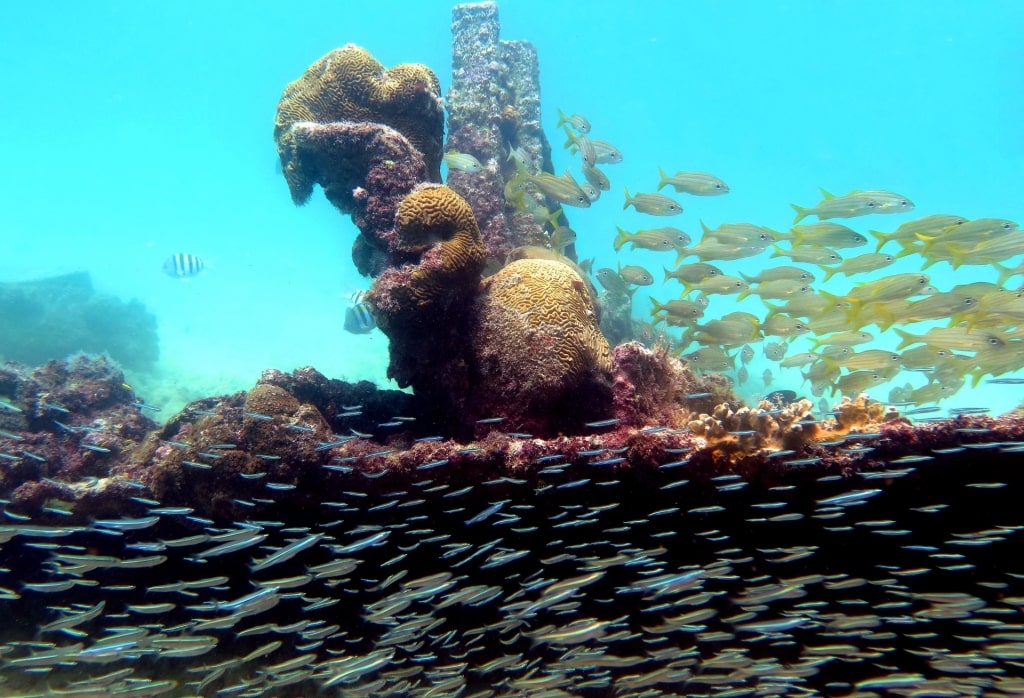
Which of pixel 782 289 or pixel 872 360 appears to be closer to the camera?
pixel 872 360

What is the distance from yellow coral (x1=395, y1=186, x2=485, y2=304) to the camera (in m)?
6.15

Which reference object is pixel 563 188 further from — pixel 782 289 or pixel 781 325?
pixel 781 325

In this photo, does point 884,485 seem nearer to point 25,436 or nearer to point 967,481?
point 967,481

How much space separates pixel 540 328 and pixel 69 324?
32.0 meters

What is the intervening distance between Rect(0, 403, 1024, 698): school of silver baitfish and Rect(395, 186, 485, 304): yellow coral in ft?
7.13

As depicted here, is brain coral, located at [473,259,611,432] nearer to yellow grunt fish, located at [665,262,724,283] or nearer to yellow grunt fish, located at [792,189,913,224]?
yellow grunt fish, located at [665,262,724,283]

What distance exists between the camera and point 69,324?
27.9 metres

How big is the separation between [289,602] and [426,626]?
1640 mm

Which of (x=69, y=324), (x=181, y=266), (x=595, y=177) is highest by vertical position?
(x=69, y=324)

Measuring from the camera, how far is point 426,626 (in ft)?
15.4

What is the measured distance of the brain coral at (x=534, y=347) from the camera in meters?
5.89

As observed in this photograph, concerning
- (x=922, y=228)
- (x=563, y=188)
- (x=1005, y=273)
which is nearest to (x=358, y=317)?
(x=563, y=188)

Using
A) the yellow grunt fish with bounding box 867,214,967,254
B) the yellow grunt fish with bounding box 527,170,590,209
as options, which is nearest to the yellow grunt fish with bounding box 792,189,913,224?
the yellow grunt fish with bounding box 867,214,967,254

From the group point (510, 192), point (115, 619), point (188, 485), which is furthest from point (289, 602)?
point (510, 192)
